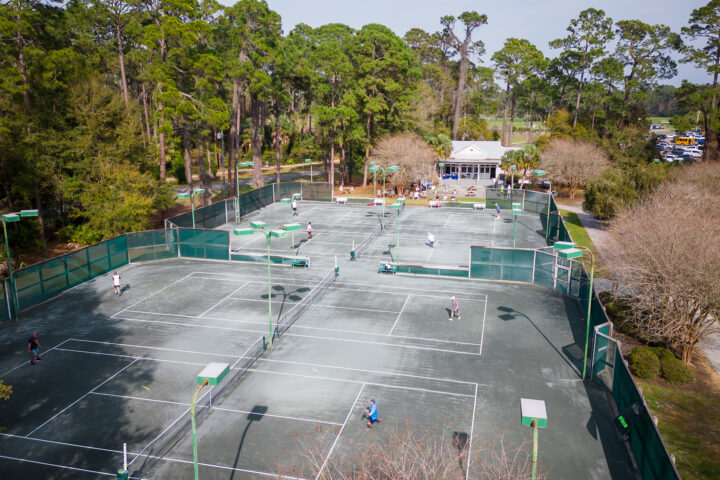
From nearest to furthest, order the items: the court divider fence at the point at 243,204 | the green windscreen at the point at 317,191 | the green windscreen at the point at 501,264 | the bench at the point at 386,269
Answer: the green windscreen at the point at 501,264
the bench at the point at 386,269
the court divider fence at the point at 243,204
the green windscreen at the point at 317,191

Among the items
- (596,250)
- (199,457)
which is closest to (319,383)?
(199,457)

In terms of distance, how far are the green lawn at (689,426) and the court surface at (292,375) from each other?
2317 mm

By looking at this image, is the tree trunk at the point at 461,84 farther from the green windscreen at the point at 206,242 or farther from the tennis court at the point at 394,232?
the green windscreen at the point at 206,242

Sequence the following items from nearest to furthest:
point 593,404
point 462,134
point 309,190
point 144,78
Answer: point 593,404 < point 144,78 < point 309,190 < point 462,134

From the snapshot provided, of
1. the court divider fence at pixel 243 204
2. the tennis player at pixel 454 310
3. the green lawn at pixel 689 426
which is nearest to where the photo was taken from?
the green lawn at pixel 689 426

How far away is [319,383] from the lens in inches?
805

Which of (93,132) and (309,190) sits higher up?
(93,132)

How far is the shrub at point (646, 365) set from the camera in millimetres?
21750

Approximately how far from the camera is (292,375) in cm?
2106

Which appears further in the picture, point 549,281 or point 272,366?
point 549,281

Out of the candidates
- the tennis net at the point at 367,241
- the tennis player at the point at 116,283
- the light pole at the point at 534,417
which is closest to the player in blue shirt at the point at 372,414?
the light pole at the point at 534,417

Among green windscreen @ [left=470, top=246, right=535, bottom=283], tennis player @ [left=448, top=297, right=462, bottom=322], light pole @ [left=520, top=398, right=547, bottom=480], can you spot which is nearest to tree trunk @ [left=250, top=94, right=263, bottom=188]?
green windscreen @ [left=470, top=246, right=535, bottom=283]

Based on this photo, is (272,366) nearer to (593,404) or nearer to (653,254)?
(593,404)

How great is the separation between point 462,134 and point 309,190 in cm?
5019
